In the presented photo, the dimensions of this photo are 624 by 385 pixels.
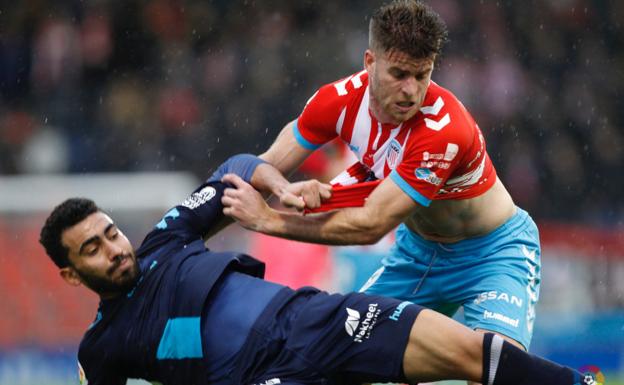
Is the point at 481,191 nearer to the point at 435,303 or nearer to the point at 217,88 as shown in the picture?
the point at 435,303

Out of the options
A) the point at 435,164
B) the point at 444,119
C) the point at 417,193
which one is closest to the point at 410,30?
the point at 444,119

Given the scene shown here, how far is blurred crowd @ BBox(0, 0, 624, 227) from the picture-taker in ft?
37.9

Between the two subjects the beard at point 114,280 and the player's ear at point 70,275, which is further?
the player's ear at point 70,275

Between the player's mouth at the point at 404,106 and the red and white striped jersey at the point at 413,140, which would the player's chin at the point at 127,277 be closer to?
the red and white striped jersey at the point at 413,140

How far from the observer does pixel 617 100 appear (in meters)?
13.4

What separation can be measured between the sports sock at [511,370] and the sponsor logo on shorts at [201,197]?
1.50 metres

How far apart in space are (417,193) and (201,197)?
1.03 m

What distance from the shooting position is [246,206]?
4.91 m

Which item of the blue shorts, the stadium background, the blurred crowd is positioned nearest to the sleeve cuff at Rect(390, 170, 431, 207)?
the blue shorts

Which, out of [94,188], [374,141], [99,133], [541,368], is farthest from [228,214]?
[99,133]

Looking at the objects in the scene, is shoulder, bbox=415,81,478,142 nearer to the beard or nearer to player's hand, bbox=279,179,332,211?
player's hand, bbox=279,179,332,211

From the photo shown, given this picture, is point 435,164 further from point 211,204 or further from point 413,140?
point 211,204

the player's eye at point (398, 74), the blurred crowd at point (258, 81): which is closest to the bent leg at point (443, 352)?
the player's eye at point (398, 74)

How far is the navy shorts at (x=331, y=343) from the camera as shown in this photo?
175 inches
